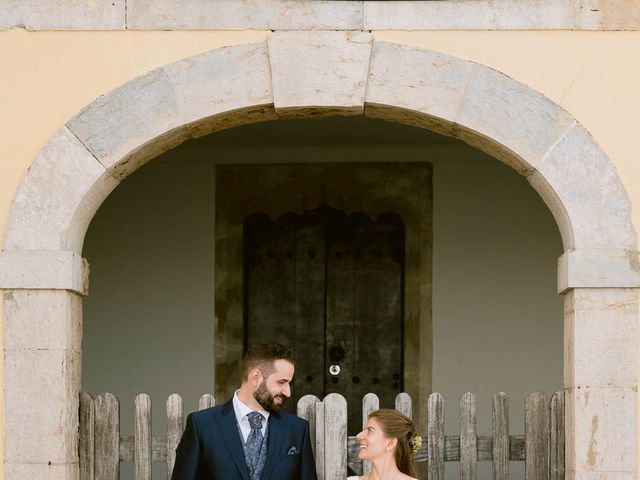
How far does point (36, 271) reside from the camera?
17.5 feet

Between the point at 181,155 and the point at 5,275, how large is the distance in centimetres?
274

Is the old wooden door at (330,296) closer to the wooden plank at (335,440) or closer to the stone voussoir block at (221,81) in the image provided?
the wooden plank at (335,440)

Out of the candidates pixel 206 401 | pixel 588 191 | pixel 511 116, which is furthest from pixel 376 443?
pixel 511 116

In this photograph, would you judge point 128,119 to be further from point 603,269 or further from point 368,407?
point 603,269

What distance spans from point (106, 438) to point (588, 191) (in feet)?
8.17

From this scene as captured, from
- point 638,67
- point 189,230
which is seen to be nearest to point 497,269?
point 189,230

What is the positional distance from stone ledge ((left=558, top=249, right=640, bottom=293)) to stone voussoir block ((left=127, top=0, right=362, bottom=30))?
1470 millimetres

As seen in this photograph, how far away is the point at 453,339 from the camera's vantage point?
7.74 metres

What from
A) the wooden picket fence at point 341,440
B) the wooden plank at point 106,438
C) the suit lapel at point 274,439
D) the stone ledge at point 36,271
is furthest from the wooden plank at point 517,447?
the stone ledge at point 36,271

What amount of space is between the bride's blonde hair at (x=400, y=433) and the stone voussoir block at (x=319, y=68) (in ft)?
4.81

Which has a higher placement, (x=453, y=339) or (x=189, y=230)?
(x=189, y=230)

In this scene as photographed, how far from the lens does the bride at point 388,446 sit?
192 inches

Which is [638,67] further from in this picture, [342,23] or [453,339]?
[453,339]

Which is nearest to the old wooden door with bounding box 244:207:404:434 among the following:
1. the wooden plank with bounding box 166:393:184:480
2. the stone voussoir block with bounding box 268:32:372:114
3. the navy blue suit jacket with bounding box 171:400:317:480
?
the wooden plank with bounding box 166:393:184:480
